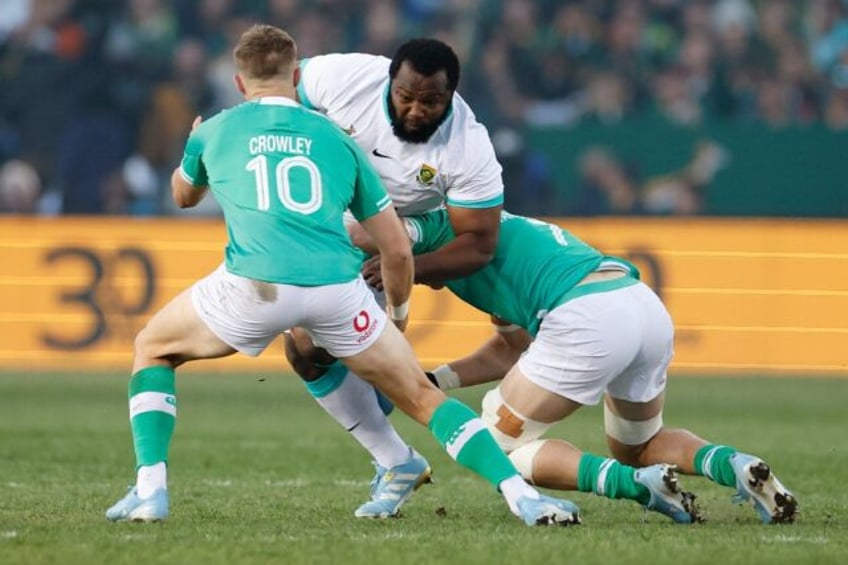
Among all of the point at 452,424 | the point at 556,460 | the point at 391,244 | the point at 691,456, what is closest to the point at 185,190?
the point at 391,244

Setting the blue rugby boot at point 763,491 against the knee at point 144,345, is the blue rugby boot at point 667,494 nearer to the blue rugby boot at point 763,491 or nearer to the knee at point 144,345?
A: the blue rugby boot at point 763,491

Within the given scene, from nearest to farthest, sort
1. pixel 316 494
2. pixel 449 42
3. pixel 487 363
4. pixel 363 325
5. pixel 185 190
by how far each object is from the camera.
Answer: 1. pixel 363 325
2. pixel 185 190
3. pixel 487 363
4. pixel 316 494
5. pixel 449 42

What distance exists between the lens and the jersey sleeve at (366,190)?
6.84 metres

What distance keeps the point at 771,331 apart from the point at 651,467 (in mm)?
9968

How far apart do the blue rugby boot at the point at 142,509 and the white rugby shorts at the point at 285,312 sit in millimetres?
674

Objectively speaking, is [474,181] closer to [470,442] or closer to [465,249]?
[465,249]

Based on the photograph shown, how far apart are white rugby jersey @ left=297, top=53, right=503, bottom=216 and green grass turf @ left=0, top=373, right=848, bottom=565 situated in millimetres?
1377

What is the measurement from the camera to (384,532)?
6816mm

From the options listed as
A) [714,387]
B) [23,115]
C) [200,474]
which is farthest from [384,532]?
[23,115]

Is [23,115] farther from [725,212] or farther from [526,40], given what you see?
[725,212]

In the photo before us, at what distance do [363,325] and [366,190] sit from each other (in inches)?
21.1

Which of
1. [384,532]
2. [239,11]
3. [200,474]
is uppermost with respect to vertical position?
[239,11]

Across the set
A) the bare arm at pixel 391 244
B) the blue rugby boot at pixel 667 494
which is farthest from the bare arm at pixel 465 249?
the blue rugby boot at pixel 667 494

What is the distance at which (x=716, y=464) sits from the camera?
7328 millimetres
